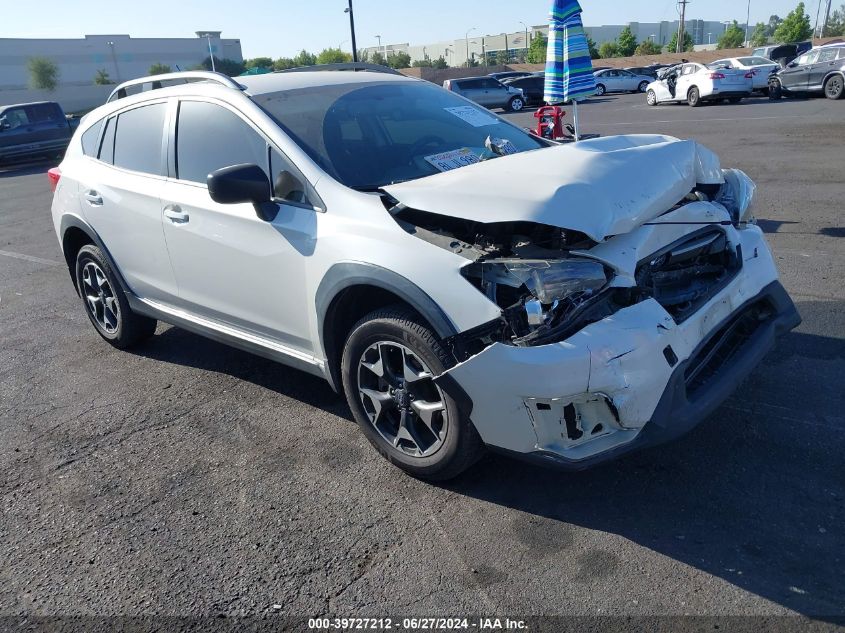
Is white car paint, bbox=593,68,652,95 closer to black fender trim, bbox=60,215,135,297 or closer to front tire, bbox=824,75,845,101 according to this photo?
front tire, bbox=824,75,845,101

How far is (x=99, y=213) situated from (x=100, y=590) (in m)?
2.96

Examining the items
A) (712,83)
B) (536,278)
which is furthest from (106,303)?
(712,83)

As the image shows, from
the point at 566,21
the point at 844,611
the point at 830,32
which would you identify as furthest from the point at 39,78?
the point at 830,32

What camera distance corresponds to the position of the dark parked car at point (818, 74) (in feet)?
74.6

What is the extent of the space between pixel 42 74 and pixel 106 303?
286 ft

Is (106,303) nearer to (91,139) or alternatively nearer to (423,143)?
(91,139)

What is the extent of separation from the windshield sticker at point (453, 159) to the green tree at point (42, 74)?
88.9 m

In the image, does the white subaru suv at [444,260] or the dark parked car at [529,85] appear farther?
the dark parked car at [529,85]

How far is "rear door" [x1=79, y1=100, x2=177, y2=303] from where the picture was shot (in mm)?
4617

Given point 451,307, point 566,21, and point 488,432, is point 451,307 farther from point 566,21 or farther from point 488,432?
point 566,21

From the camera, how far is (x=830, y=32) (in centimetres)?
12044

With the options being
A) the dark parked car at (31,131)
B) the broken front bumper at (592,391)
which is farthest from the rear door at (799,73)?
the broken front bumper at (592,391)

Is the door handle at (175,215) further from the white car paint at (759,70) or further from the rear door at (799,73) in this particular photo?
the white car paint at (759,70)

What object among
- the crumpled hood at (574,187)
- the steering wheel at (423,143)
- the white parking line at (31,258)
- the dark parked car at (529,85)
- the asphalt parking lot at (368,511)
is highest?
the steering wheel at (423,143)
